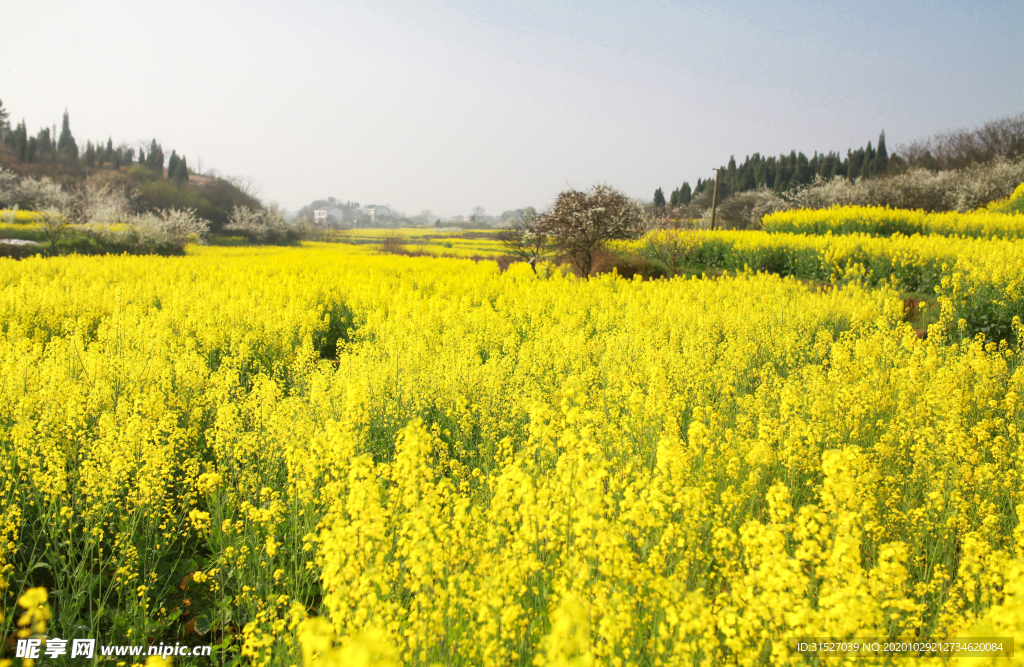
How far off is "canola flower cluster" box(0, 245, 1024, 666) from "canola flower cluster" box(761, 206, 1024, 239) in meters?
15.0

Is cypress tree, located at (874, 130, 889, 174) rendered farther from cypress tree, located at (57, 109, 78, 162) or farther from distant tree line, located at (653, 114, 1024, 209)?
cypress tree, located at (57, 109, 78, 162)

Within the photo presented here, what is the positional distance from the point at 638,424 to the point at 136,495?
3288mm

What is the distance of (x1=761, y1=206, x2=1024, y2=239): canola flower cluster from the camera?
19.0m

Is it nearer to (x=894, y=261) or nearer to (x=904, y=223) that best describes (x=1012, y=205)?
(x=904, y=223)

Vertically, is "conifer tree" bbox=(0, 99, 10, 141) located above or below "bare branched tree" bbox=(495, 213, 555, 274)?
above

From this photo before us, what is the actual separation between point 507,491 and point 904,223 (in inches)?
955

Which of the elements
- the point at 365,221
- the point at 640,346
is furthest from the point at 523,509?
the point at 365,221

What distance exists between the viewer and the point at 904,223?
815 inches

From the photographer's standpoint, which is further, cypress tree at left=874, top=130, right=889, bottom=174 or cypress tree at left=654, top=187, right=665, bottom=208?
cypress tree at left=654, top=187, right=665, bottom=208

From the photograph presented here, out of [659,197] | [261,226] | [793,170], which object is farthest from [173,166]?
[793,170]

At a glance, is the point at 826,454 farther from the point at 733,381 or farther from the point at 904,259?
the point at 904,259

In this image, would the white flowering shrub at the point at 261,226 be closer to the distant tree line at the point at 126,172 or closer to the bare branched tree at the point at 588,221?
the distant tree line at the point at 126,172

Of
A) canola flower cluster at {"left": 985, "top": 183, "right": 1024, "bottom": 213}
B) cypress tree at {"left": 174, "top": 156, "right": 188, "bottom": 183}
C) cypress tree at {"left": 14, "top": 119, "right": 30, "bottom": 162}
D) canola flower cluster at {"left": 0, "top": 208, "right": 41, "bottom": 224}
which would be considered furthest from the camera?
cypress tree at {"left": 174, "top": 156, "right": 188, "bottom": 183}

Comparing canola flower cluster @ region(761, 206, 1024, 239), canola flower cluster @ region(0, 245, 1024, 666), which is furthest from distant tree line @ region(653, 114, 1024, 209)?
canola flower cluster @ region(0, 245, 1024, 666)
